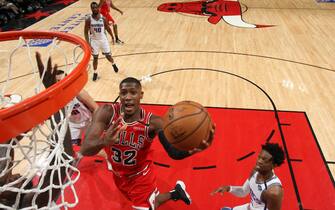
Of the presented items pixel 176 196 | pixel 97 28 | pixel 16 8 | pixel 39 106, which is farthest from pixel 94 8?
pixel 16 8

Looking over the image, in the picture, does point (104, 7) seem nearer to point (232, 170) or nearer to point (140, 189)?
point (232, 170)

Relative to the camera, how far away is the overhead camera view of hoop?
243 centimetres

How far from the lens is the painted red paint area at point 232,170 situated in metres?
3.64

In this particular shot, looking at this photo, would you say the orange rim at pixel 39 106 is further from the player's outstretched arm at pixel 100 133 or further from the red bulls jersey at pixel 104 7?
the red bulls jersey at pixel 104 7

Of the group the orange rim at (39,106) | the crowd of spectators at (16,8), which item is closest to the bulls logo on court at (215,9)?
the crowd of spectators at (16,8)

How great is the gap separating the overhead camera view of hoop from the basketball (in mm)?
11

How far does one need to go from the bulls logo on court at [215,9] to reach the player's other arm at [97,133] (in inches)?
309

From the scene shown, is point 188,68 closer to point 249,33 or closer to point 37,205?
point 249,33

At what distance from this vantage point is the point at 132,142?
2.87 metres

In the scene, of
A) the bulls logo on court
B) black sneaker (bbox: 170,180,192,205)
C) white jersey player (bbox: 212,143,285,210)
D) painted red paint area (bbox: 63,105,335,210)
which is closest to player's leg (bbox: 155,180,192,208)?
black sneaker (bbox: 170,180,192,205)

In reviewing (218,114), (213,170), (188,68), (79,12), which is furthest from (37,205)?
(79,12)

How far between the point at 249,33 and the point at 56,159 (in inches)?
312

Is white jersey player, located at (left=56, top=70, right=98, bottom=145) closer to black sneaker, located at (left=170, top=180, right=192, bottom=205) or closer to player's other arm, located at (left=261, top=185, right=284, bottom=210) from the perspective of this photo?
black sneaker, located at (left=170, top=180, right=192, bottom=205)

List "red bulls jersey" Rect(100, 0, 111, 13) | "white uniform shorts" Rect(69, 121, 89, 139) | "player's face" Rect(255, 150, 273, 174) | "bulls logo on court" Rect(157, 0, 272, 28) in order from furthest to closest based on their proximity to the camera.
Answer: "bulls logo on court" Rect(157, 0, 272, 28), "red bulls jersey" Rect(100, 0, 111, 13), "white uniform shorts" Rect(69, 121, 89, 139), "player's face" Rect(255, 150, 273, 174)
